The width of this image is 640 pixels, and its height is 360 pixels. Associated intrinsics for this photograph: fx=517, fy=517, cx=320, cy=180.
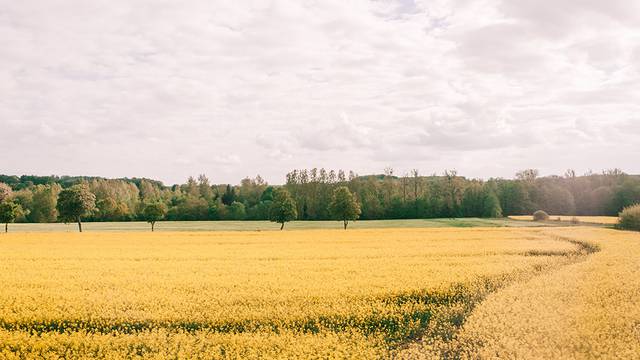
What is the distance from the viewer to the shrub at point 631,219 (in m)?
54.3

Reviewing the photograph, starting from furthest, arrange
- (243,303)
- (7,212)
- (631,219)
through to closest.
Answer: (7,212) → (631,219) → (243,303)

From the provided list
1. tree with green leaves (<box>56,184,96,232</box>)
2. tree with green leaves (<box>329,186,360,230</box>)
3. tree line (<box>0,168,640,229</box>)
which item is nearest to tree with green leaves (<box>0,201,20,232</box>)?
tree with green leaves (<box>56,184,96,232</box>)

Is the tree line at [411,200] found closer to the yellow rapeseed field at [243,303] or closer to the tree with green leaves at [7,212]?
the tree with green leaves at [7,212]

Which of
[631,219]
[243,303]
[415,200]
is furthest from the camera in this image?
[415,200]

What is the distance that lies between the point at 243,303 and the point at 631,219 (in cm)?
5181

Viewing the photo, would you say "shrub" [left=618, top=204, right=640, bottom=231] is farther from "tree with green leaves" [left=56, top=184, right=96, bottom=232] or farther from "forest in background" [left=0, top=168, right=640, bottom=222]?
"tree with green leaves" [left=56, top=184, right=96, bottom=232]

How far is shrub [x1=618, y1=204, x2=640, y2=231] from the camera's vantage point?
178 feet

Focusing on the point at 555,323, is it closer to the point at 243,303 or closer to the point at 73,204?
the point at 243,303

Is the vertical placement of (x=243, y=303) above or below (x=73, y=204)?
below

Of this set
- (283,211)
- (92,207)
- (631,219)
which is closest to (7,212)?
(92,207)

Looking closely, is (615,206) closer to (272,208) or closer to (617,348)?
(272,208)

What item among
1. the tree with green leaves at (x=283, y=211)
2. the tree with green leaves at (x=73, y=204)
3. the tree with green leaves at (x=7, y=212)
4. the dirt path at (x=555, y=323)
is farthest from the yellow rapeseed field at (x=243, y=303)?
the tree with green leaves at (x=7, y=212)

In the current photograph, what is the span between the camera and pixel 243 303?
17547mm

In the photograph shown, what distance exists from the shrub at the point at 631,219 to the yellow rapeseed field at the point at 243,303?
94.3 feet
